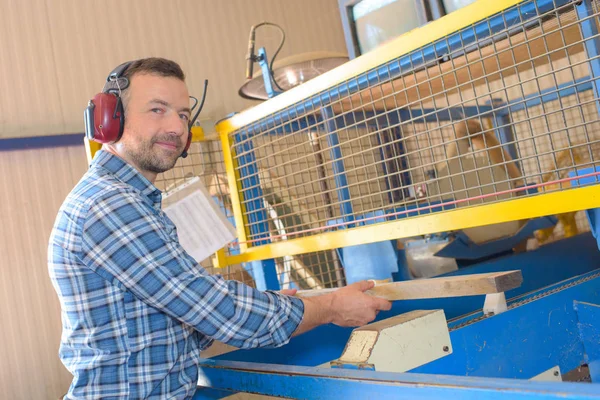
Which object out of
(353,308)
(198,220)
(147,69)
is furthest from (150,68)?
(353,308)

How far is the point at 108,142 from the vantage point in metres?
1.56

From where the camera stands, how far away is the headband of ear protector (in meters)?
1.52

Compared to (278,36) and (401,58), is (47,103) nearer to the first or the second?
(278,36)

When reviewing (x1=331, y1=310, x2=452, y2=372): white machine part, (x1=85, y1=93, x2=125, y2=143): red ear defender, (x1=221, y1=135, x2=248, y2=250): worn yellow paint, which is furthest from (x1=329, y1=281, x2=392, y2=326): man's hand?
(x1=221, y1=135, x2=248, y2=250): worn yellow paint

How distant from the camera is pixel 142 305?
125 centimetres

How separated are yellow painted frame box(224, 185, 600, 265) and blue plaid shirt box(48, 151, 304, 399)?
1.30 ft

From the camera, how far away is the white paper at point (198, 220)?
198cm

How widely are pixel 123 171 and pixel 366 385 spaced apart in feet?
2.92

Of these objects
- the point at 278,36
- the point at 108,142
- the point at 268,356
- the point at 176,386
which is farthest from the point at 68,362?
the point at 278,36

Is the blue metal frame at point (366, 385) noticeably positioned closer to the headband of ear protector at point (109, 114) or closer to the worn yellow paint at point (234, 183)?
the headband of ear protector at point (109, 114)

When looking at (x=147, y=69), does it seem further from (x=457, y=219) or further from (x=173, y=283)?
(x=457, y=219)

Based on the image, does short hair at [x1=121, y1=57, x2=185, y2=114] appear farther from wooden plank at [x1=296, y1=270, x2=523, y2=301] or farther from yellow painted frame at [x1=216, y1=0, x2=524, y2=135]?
wooden plank at [x1=296, y1=270, x2=523, y2=301]

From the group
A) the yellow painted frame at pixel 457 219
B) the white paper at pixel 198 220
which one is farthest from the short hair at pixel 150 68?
the yellow painted frame at pixel 457 219

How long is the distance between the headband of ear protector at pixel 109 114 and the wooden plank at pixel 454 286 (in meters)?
0.77
